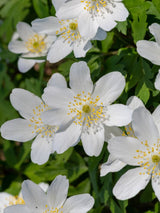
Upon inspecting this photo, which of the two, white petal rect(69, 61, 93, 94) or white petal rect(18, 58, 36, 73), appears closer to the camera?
white petal rect(69, 61, 93, 94)

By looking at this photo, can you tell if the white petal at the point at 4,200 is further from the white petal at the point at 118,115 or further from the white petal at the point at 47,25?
the white petal at the point at 47,25

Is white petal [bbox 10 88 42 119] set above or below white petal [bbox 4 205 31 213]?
above

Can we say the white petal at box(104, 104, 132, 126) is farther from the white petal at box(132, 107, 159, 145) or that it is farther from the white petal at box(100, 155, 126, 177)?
the white petal at box(100, 155, 126, 177)

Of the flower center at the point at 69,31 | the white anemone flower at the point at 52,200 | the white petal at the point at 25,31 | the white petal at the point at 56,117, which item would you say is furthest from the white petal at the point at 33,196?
the white petal at the point at 25,31

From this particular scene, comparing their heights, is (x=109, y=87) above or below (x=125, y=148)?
above

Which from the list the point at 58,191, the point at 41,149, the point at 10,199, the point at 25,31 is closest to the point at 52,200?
the point at 58,191

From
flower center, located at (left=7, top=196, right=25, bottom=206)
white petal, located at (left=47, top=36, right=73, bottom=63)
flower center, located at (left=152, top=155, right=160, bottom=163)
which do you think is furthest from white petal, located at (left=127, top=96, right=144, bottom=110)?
flower center, located at (left=7, top=196, right=25, bottom=206)

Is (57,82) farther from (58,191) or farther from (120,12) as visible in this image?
(58,191)

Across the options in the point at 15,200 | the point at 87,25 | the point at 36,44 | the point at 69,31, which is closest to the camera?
the point at 87,25
